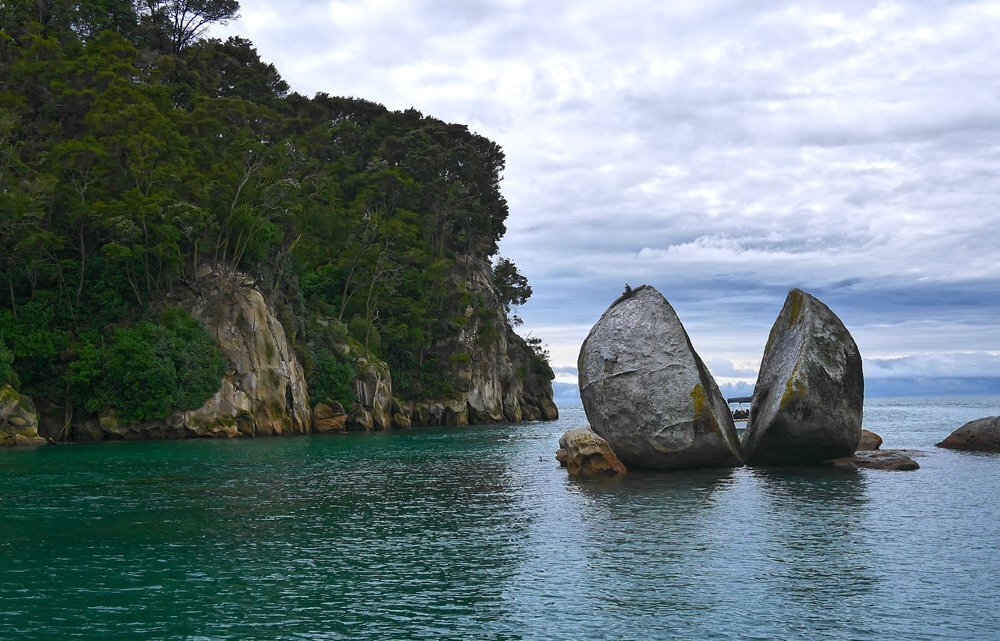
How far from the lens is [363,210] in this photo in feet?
268

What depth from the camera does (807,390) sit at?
28.5 m

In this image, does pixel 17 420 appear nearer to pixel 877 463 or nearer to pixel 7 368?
pixel 7 368

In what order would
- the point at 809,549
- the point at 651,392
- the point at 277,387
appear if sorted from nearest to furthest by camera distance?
the point at 809,549 < the point at 651,392 < the point at 277,387

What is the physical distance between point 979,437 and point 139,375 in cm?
4751

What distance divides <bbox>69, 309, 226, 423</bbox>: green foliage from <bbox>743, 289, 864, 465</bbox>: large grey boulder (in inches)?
1470

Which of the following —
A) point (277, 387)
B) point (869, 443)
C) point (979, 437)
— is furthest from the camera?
point (277, 387)

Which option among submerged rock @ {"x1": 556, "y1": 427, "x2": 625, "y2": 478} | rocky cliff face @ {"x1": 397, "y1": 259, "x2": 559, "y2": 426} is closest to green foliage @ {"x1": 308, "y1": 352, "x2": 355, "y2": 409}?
rocky cliff face @ {"x1": 397, "y1": 259, "x2": 559, "y2": 426}

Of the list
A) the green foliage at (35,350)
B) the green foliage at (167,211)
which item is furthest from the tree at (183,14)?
the green foliage at (35,350)

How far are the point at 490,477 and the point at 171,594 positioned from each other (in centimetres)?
1945

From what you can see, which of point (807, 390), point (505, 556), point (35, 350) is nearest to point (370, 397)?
point (35, 350)

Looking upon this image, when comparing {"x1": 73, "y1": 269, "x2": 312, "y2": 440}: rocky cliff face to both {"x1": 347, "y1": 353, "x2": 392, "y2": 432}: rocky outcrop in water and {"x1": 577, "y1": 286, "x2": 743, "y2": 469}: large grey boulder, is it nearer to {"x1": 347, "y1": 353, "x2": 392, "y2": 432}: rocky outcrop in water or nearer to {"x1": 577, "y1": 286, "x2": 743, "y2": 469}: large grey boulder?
{"x1": 347, "y1": 353, "x2": 392, "y2": 432}: rocky outcrop in water

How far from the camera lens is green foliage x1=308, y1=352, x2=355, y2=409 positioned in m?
67.4

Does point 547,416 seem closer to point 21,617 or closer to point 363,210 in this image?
point 363,210

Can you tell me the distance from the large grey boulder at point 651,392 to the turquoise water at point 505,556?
1281 mm
